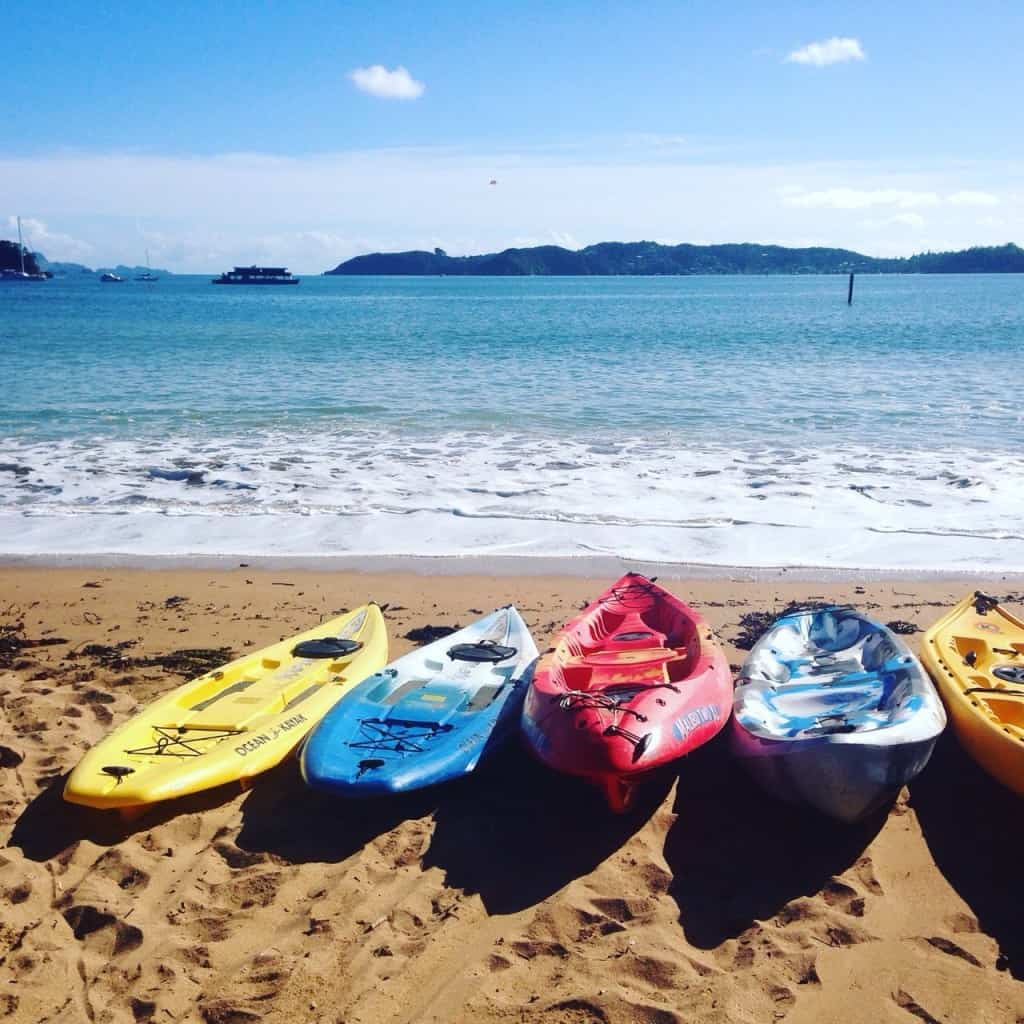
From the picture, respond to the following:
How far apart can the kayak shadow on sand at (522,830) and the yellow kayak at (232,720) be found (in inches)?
40.7

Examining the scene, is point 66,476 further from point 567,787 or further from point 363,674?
point 567,787

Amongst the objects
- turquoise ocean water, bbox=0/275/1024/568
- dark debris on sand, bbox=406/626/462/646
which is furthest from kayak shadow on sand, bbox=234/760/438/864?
turquoise ocean water, bbox=0/275/1024/568

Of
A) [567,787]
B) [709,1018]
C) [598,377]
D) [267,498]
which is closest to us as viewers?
[709,1018]

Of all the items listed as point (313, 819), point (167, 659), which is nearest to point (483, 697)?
point (313, 819)

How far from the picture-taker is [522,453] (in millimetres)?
13258

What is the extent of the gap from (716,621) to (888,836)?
2589mm

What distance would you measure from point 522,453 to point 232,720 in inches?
338

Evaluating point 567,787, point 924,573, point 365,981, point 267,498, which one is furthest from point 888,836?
point 267,498

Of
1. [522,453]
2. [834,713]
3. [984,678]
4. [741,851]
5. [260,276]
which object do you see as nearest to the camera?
[741,851]

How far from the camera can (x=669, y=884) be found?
3.95 meters

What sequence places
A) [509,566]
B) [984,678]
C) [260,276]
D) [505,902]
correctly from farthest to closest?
[260,276]
[509,566]
[984,678]
[505,902]

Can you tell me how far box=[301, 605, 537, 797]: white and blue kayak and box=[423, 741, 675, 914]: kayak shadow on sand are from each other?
0.19 metres

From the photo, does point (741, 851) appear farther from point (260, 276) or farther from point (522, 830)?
point (260, 276)

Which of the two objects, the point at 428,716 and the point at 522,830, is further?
the point at 428,716
